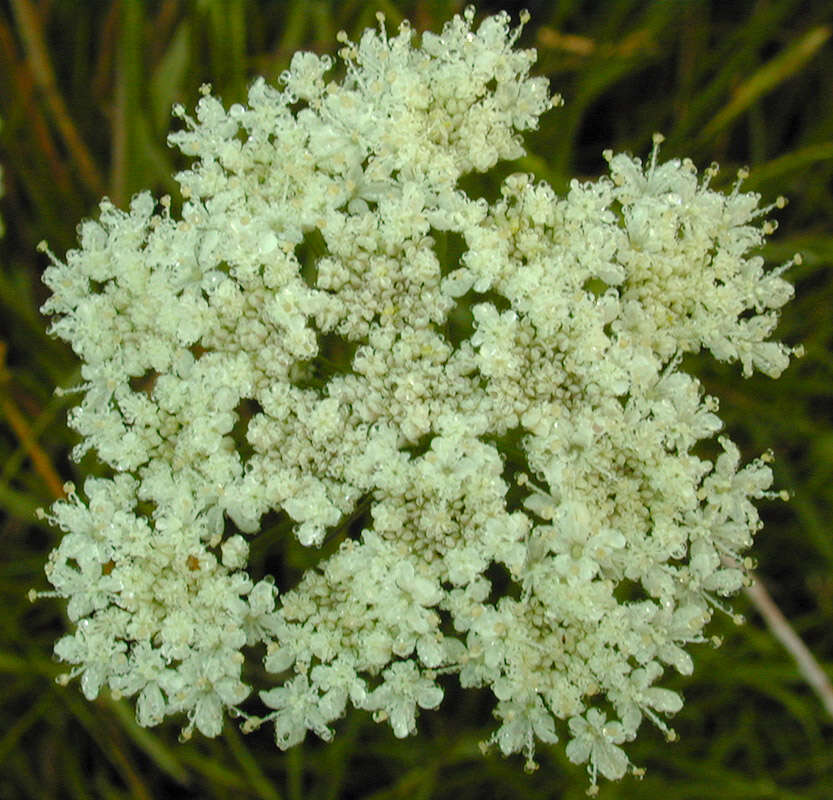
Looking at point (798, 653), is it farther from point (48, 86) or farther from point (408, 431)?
point (48, 86)

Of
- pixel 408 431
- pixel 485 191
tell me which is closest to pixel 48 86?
pixel 485 191

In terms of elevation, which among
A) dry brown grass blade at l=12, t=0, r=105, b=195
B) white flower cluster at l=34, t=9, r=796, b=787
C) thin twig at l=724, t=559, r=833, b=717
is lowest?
thin twig at l=724, t=559, r=833, b=717

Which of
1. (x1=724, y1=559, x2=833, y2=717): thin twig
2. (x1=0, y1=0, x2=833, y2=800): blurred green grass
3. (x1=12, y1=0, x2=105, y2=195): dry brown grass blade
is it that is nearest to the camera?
(x1=724, y1=559, x2=833, y2=717): thin twig

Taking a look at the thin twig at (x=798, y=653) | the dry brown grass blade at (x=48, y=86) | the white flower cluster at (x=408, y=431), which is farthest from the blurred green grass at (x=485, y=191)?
the white flower cluster at (x=408, y=431)

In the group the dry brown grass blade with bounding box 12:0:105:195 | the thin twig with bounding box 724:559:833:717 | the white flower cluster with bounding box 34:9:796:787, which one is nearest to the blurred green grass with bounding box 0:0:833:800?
the dry brown grass blade with bounding box 12:0:105:195

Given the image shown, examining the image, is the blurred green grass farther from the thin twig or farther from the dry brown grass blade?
the thin twig
